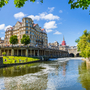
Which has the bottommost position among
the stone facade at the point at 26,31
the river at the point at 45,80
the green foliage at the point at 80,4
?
the river at the point at 45,80

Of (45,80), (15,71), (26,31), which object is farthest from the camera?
(26,31)

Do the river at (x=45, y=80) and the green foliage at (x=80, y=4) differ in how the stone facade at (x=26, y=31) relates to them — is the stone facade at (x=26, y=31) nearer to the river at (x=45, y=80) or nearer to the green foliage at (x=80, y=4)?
the river at (x=45, y=80)

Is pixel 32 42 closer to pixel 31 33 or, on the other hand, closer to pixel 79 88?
pixel 31 33

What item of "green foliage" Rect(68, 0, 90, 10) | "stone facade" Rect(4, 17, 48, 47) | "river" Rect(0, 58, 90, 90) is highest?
"stone facade" Rect(4, 17, 48, 47)

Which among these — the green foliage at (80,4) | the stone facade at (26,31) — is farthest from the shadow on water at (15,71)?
the stone facade at (26,31)

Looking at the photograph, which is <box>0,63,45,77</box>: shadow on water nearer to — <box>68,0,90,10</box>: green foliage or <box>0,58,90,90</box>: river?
<box>0,58,90,90</box>: river

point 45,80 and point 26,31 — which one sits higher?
point 26,31

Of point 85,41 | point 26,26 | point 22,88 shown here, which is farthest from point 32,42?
point 22,88

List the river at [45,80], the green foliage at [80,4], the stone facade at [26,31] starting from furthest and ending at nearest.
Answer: the stone facade at [26,31] < the river at [45,80] < the green foliage at [80,4]

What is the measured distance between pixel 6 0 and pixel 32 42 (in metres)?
77.9

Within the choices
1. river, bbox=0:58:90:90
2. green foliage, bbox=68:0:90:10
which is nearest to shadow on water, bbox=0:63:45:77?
river, bbox=0:58:90:90

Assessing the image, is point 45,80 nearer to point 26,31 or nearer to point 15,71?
point 15,71

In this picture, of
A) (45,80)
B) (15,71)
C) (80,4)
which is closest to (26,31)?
(15,71)

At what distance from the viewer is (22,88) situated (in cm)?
1266
